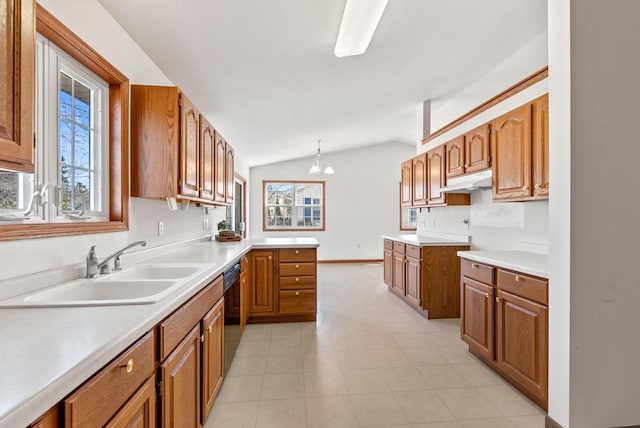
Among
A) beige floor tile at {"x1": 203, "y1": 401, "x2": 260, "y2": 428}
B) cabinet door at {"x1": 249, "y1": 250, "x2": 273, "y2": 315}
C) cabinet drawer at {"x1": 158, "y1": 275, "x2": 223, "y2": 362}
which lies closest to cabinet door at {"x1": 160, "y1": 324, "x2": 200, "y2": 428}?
cabinet drawer at {"x1": 158, "y1": 275, "x2": 223, "y2": 362}

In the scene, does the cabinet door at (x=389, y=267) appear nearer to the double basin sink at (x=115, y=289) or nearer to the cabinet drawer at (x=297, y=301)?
the cabinet drawer at (x=297, y=301)

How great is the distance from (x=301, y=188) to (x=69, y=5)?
5.77 metres

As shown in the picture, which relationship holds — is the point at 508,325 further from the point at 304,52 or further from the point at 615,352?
the point at 304,52

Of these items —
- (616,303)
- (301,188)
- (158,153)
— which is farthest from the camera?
(301,188)

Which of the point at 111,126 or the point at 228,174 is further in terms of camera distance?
the point at 228,174

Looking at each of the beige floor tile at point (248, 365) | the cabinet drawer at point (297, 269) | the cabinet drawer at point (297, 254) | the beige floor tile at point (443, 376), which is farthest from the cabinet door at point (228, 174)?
the beige floor tile at point (443, 376)

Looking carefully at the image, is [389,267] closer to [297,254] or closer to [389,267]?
[389,267]

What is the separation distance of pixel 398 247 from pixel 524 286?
223 cm

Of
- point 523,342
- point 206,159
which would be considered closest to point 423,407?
point 523,342

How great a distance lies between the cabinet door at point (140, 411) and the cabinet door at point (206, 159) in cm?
171

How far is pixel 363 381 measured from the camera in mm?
2105

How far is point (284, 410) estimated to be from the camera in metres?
1.79

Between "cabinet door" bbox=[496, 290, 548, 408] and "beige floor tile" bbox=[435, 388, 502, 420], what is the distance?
11.0 inches

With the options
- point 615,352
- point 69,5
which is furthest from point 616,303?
point 69,5
